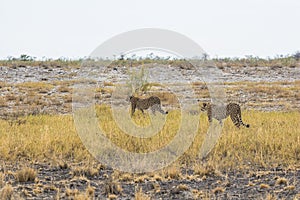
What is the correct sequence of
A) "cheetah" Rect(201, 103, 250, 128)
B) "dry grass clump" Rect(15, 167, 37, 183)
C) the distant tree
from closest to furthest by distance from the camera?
"dry grass clump" Rect(15, 167, 37, 183), "cheetah" Rect(201, 103, 250, 128), the distant tree

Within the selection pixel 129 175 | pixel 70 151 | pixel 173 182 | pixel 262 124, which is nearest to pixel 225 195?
pixel 173 182

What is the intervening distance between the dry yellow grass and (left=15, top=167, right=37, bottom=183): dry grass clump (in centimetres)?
115

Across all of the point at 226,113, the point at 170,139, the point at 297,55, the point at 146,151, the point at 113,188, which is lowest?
the point at 113,188

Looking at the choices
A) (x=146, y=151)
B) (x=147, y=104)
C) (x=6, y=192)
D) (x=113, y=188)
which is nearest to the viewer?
(x=6, y=192)

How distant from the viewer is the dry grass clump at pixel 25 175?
669 centimetres

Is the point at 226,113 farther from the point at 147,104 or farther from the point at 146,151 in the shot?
the point at 146,151

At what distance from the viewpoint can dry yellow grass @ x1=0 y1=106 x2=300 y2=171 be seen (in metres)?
7.99

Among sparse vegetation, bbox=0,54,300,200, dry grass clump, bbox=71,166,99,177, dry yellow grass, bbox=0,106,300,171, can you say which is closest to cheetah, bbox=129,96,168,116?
sparse vegetation, bbox=0,54,300,200

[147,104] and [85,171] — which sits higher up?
[147,104]

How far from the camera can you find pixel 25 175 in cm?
675

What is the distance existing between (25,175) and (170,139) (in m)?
3.23

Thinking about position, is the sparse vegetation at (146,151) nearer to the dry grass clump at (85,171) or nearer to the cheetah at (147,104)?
the dry grass clump at (85,171)

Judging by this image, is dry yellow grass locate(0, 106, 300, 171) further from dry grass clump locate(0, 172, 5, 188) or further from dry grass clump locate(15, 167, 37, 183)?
dry grass clump locate(0, 172, 5, 188)

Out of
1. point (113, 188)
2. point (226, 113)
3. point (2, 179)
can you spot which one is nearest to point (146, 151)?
point (113, 188)
